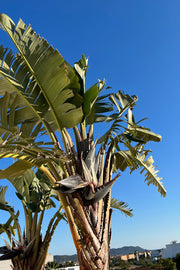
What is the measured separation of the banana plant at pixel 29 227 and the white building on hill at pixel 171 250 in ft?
170

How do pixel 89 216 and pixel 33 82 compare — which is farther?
pixel 33 82

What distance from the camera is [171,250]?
5228cm

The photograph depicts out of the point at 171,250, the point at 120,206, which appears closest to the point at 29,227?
the point at 120,206

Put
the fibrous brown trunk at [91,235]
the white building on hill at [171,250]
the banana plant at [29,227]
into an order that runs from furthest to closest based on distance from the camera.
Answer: the white building on hill at [171,250] → the banana plant at [29,227] → the fibrous brown trunk at [91,235]

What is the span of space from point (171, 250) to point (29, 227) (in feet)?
177

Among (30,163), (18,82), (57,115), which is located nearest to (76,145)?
(57,115)

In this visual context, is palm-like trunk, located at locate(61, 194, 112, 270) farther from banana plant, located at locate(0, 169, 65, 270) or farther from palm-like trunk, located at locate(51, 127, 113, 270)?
banana plant, located at locate(0, 169, 65, 270)

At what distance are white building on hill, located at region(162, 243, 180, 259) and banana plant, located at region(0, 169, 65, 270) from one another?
170ft

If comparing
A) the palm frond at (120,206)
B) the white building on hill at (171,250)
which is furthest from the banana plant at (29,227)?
the white building on hill at (171,250)

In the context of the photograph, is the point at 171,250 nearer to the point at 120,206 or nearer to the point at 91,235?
the point at 120,206

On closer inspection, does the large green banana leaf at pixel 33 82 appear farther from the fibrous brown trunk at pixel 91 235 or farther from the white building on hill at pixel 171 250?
the white building on hill at pixel 171 250

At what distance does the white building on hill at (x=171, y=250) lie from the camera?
50.7 meters

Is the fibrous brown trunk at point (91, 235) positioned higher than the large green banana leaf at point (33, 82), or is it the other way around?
the large green banana leaf at point (33, 82)

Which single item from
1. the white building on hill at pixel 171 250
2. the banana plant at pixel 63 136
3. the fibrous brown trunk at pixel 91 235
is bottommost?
the white building on hill at pixel 171 250
